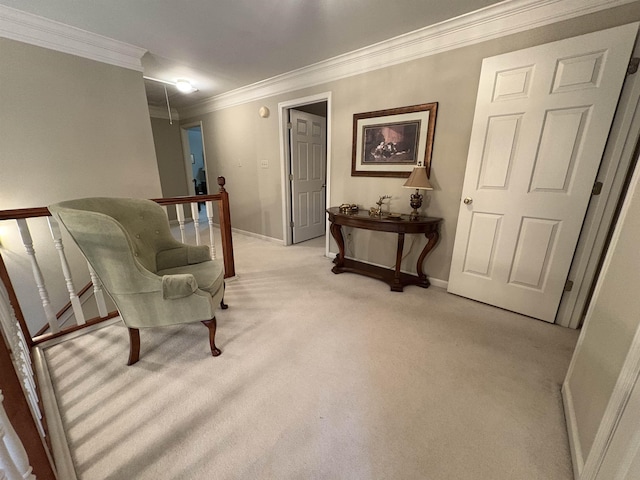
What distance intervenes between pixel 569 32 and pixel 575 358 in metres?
2.04

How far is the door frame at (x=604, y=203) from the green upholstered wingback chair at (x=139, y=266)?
2.53 m

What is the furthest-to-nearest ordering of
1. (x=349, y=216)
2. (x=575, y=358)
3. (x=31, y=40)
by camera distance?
1. (x=349, y=216)
2. (x=31, y=40)
3. (x=575, y=358)

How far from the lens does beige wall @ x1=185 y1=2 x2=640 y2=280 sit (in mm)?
1937

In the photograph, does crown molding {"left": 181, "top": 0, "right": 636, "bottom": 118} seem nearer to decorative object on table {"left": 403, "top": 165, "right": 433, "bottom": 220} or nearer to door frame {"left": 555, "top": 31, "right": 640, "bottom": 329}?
door frame {"left": 555, "top": 31, "right": 640, "bottom": 329}

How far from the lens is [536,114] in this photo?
Answer: 1.78 metres

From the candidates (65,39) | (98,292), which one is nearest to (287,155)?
(65,39)

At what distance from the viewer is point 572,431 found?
109 cm

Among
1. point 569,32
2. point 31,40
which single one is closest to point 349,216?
point 569,32

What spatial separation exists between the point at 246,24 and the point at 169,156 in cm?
387

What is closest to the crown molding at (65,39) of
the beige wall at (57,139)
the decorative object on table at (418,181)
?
the beige wall at (57,139)

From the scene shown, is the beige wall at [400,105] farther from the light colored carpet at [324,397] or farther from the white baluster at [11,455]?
the white baluster at [11,455]

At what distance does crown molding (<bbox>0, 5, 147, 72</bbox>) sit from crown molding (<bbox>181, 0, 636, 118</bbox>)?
1535 millimetres

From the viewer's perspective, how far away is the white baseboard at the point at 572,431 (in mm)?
974

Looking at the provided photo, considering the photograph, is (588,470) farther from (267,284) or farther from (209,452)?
(267,284)
